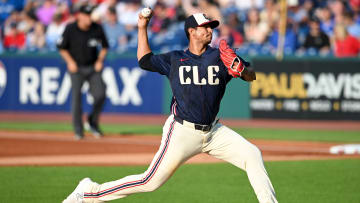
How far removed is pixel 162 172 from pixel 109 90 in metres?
14.4

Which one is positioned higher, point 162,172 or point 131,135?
point 162,172

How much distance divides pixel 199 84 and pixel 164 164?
84cm

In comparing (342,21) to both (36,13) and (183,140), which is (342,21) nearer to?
(36,13)

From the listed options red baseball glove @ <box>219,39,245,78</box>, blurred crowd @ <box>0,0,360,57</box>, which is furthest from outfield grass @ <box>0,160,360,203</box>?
blurred crowd @ <box>0,0,360,57</box>

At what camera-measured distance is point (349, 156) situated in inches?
505

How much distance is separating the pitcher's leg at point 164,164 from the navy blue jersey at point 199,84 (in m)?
0.21

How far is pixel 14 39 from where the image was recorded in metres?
23.8

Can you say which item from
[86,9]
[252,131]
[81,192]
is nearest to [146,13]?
[81,192]

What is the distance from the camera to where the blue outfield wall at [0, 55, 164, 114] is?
2084 cm

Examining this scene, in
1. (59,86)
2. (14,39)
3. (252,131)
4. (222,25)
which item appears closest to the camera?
(252,131)

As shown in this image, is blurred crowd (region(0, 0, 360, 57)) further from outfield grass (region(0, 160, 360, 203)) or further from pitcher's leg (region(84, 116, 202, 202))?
pitcher's leg (region(84, 116, 202, 202))

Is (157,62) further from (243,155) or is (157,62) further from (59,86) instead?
(59,86)

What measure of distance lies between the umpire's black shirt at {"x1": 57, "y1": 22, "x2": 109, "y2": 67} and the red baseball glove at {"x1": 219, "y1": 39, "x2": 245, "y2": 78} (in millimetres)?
8631

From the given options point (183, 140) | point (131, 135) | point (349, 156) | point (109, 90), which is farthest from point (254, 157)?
point (109, 90)
